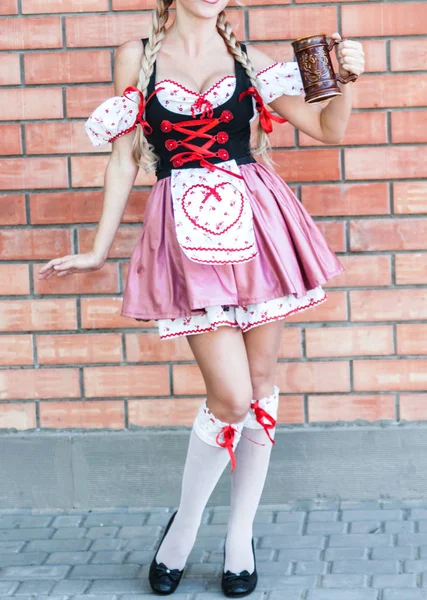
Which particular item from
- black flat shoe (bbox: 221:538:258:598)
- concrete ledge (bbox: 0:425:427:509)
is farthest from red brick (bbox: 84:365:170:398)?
black flat shoe (bbox: 221:538:258:598)

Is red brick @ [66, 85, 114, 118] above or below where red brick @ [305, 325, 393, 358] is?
above

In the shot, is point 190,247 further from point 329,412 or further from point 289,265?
point 329,412

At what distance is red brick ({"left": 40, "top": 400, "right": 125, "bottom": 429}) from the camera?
3.45 metres

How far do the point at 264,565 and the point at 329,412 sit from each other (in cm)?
70

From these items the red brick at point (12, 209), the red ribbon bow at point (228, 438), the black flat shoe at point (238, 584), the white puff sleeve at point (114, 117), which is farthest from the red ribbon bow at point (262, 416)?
the red brick at point (12, 209)

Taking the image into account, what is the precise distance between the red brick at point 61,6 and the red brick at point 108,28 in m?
0.03

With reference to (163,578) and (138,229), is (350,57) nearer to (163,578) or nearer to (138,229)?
(138,229)

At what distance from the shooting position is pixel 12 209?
11.2 ft

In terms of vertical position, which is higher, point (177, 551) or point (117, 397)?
point (117, 397)

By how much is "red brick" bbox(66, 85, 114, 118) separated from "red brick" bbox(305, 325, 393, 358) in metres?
1.10

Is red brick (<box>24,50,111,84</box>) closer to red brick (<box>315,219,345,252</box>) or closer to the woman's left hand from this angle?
red brick (<box>315,219,345,252</box>)

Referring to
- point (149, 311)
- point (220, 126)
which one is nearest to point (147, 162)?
point (220, 126)

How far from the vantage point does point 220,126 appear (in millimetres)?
2646

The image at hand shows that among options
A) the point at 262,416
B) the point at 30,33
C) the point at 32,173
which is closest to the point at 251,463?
the point at 262,416
